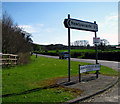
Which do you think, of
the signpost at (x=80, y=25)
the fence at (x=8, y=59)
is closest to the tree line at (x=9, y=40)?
the fence at (x=8, y=59)

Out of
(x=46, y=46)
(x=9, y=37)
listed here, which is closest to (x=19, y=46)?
(x=9, y=37)

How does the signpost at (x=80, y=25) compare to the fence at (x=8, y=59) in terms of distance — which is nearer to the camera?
the signpost at (x=80, y=25)

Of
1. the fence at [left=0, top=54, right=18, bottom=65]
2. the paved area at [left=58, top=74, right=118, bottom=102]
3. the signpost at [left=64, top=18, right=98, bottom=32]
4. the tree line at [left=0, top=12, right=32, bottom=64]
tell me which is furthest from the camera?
the tree line at [left=0, top=12, right=32, bottom=64]

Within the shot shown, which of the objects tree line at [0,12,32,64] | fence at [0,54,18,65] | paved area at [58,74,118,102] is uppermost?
tree line at [0,12,32,64]

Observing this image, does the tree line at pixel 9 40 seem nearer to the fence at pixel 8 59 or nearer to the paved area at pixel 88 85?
the fence at pixel 8 59

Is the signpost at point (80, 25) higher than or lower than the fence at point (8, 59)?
higher

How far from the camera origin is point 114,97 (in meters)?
5.56

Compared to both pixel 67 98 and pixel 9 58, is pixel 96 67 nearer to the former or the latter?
pixel 67 98

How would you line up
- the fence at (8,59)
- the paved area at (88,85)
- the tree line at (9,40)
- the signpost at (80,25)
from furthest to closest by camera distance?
the tree line at (9,40) → the fence at (8,59) → the signpost at (80,25) → the paved area at (88,85)

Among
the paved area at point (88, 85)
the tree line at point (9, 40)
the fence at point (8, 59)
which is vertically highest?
the tree line at point (9, 40)

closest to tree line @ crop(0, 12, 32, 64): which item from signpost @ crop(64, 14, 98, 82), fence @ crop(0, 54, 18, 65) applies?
fence @ crop(0, 54, 18, 65)

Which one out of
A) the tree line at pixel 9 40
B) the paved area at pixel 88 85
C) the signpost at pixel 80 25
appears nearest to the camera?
the paved area at pixel 88 85

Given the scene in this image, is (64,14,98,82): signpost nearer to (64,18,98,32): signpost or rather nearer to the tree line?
(64,18,98,32): signpost

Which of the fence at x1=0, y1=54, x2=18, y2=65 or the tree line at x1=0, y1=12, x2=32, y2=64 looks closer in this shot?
the fence at x1=0, y1=54, x2=18, y2=65
